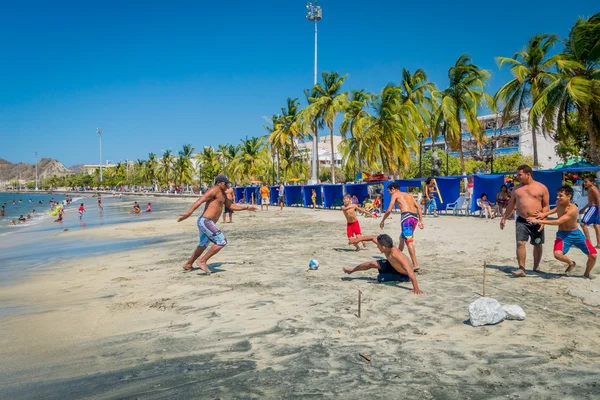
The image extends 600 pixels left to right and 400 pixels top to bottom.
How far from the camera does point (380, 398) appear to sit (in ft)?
10.6

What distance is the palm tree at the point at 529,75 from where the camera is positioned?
24.1 metres

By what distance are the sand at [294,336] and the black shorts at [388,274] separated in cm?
17

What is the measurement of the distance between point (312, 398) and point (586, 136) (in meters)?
32.6

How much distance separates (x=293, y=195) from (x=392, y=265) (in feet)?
92.9

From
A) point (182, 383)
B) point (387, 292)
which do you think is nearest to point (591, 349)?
point (387, 292)

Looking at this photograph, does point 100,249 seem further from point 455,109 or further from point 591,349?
point 455,109

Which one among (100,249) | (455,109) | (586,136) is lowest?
(100,249)

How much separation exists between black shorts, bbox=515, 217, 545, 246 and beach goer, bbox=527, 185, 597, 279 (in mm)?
207

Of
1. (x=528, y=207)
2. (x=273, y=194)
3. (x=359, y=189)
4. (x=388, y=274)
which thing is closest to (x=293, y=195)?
(x=273, y=194)

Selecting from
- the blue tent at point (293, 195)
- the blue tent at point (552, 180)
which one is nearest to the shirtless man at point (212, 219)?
the blue tent at point (552, 180)

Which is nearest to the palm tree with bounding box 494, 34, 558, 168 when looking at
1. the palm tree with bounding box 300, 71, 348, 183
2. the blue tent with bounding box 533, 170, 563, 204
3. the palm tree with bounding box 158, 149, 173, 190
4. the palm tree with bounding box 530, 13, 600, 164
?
the palm tree with bounding box 530, 13, 600, 164

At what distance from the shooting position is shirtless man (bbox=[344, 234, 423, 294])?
6223 millimetres

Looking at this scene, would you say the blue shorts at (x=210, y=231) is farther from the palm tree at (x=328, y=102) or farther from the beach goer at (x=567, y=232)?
the palm tree at (x=328, y=102)

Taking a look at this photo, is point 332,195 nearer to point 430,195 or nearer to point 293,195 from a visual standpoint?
point 293,195
